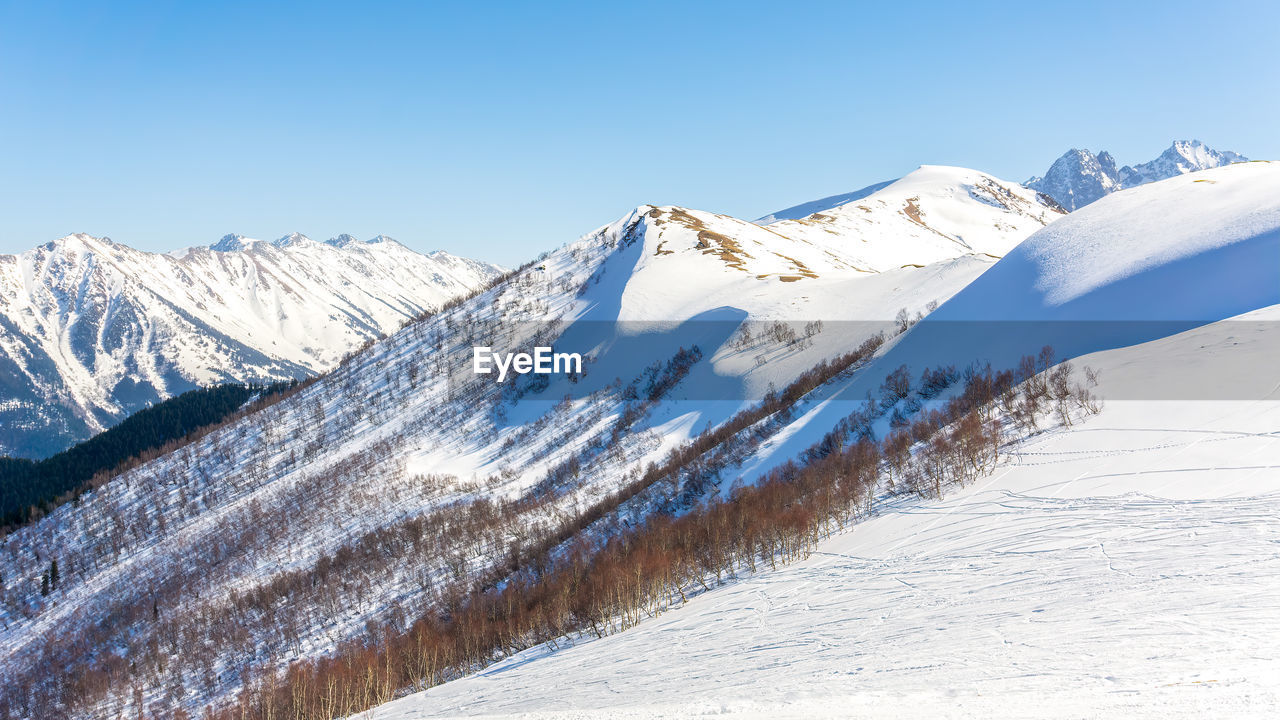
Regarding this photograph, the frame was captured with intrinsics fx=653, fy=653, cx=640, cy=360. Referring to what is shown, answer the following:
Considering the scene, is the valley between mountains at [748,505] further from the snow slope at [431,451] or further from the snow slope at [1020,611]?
the snow slope at [431,451]

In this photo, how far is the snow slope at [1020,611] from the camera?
10430 millimetres

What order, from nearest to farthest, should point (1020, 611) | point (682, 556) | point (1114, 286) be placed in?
1. point (1020, 611)
2. point (682, 556)
3. point (1114, 286)

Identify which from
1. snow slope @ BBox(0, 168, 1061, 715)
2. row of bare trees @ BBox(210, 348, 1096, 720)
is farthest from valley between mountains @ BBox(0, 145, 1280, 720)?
snow slope @ BBox(0, 168, 1061, 715)

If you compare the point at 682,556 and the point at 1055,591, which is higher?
the point at 1055,591

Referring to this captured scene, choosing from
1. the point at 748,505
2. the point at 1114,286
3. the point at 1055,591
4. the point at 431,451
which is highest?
the point at 1114,286

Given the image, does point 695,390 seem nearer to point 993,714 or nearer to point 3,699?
point 993,714

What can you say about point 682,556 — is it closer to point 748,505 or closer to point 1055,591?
point 748,505

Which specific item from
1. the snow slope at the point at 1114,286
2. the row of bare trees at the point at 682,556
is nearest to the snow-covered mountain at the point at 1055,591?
the snow slope at the point at 1114,286

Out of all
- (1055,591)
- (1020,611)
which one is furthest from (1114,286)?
(1020,611)

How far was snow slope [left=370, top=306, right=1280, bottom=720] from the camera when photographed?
10430mm

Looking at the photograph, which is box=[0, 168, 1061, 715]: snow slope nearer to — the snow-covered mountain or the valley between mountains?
the valley between mountains

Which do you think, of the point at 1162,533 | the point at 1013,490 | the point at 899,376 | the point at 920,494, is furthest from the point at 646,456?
the point at 1162,533

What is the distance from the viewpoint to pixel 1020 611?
14.4 metres

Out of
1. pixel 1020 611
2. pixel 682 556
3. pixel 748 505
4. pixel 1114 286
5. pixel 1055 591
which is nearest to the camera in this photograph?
pixel 1020 611
